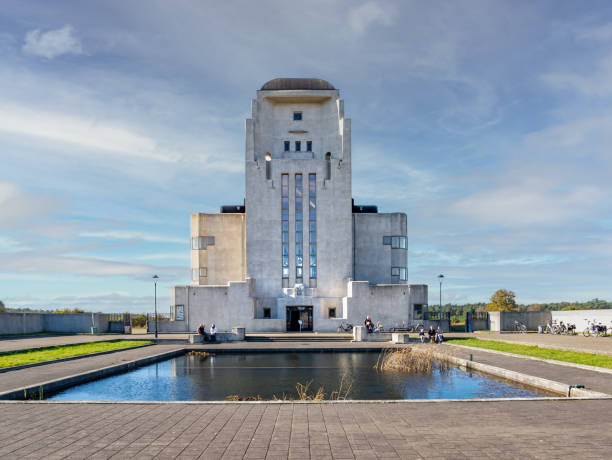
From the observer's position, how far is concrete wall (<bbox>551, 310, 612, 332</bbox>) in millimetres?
40469

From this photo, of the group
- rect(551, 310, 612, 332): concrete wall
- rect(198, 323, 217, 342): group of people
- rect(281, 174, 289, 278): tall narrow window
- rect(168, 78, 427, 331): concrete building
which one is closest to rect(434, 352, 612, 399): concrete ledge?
rect(198, 323, 217, 342): group of people

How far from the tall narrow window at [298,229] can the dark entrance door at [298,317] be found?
288 centimetres

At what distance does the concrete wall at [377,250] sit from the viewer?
5175 centimetres

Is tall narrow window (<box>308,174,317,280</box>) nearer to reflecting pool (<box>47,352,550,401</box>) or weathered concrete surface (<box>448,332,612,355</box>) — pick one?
weathered concrete surface (<box>448,332,612,355</box>)

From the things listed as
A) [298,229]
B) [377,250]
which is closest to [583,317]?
[377,250]

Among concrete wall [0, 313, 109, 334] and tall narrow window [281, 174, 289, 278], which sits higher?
tall narrow window [281, 174, 289, 278]

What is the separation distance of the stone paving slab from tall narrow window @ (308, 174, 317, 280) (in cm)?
3740

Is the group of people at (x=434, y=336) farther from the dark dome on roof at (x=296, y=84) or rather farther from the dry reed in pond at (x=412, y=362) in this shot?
the dark dome on roof at (x=296, y=84)

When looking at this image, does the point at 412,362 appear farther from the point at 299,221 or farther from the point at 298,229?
the point at 299,221

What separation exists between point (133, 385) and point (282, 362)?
27.1 ft

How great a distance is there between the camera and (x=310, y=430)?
872 cm

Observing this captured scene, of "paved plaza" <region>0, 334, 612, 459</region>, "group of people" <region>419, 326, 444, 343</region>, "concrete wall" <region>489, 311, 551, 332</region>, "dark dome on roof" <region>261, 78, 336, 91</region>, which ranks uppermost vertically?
"dark dome on roof" <region>261, 78, 336, 91</region>

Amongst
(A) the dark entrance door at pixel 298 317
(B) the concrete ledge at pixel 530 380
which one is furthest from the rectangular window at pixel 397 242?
(B) the concrete ledge at pixel 530 380

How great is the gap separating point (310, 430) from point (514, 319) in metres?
44.0
